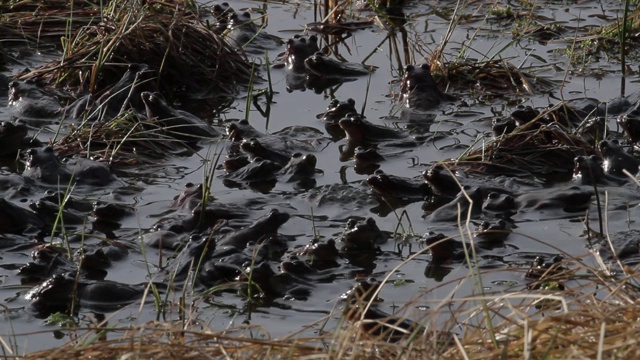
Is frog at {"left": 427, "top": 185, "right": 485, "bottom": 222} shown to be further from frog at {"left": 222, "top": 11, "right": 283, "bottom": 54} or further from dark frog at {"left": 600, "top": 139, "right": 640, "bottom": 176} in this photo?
frog at {"left": 222, "top": 11, "right": 283, "bottom": 54}

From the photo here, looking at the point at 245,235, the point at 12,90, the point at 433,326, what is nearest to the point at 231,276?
the point at 245,235

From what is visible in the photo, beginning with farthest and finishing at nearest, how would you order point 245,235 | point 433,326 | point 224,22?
point 224,22 < point 245,235 < point 433,326

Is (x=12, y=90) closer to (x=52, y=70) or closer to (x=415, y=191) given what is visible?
(x=52, y=70)

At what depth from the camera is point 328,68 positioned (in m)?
8.70

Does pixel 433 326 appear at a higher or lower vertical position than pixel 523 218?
higher

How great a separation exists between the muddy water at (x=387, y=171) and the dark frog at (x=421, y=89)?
0.33ft

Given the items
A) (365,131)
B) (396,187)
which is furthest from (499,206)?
(365,131)

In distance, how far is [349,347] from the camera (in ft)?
11.9

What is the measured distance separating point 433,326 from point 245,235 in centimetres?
226

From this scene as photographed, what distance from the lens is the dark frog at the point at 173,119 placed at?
24.2ft

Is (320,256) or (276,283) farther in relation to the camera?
(320,256)

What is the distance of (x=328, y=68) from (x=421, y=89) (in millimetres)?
1031

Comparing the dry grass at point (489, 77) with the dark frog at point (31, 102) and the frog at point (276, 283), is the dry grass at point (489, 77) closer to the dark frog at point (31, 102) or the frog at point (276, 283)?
the dark frog at point (31, 102)

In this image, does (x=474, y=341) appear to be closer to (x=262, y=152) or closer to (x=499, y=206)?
(x=499, y=206)
